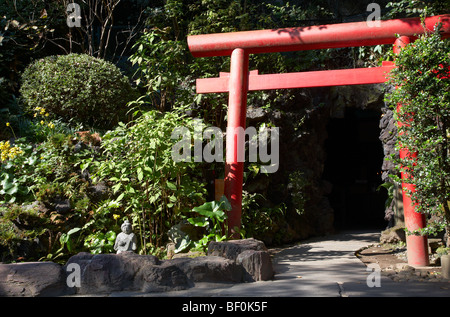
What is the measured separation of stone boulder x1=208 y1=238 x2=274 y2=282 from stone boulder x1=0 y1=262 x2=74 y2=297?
1.64 m

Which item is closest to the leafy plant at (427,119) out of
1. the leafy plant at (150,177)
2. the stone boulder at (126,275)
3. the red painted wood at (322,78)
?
the red painted wood at (322,78)

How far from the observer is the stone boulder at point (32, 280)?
388cm

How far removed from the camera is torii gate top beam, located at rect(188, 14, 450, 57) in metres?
5.66

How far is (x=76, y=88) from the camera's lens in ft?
26.2

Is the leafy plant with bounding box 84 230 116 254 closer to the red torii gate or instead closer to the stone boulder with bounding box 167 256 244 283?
the red torii gate

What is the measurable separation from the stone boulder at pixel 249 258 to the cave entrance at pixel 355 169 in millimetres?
7059

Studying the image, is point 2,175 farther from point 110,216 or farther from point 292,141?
point 292,141

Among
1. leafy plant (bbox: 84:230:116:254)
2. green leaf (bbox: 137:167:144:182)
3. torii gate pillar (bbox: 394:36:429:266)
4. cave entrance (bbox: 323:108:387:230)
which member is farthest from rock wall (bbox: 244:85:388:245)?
leafy plant (bbox: 84:230:116:254)

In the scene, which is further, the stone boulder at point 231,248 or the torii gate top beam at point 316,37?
the torii gate top beam at point 316,37

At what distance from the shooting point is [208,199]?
7812 millimetres

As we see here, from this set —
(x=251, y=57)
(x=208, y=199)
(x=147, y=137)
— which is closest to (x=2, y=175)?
(x=147, y=137)

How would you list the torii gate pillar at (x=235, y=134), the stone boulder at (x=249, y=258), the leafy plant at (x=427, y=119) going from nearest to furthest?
the stone boulder at (x=249, y=258) → the leafy plant at (x=427, y=119) → the torii gate pillar at (x=235, y=134)

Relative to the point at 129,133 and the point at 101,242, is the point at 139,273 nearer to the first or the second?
the point at 101,242

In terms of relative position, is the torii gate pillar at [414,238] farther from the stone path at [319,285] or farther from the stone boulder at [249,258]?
the stone boulder at [249,258]
